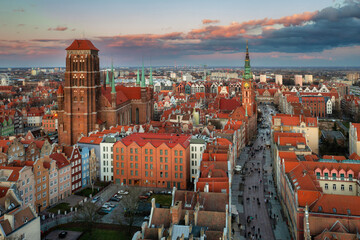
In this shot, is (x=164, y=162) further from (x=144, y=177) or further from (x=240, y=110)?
(x=240, y=110)


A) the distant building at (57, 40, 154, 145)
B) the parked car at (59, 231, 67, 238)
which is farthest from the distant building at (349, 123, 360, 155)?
the parked car at (59, 231, 67, 238)

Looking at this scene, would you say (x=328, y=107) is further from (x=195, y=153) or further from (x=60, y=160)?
(x=60, y=160)

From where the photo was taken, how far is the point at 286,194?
171 ft

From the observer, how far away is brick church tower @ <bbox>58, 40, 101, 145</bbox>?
9112cm

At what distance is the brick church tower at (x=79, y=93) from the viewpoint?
91125 mm

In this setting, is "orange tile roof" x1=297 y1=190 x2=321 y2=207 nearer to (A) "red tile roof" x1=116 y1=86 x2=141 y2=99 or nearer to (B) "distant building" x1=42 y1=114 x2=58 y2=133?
(A) "red tile roof" x1=116 y1=86 x2=141 y2=99

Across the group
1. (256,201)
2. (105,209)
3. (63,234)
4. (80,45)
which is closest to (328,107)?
(256,201)

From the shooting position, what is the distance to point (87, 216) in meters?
48.2

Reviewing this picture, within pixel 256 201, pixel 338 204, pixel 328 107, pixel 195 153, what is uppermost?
pixel 328 107

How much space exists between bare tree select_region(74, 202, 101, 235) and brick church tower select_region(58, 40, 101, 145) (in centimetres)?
4201

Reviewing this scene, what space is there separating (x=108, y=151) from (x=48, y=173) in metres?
15.9

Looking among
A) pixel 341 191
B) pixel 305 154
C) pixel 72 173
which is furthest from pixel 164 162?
pixel 341 191

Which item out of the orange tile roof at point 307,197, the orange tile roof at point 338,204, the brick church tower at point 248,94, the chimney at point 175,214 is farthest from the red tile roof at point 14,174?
the brick church tower at point 248,94

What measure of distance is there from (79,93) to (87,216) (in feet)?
163
